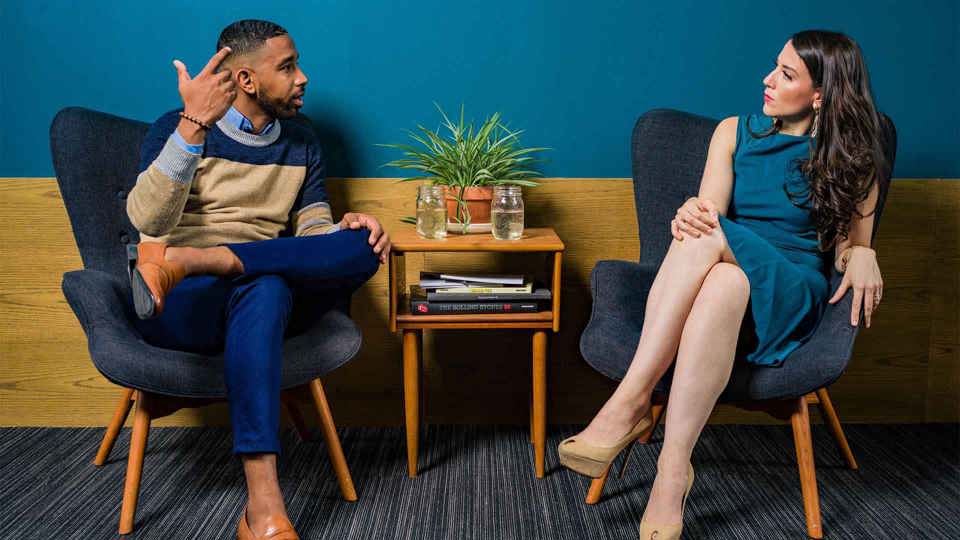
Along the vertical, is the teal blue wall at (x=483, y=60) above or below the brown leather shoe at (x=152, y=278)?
above

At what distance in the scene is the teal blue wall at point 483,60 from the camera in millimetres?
2410

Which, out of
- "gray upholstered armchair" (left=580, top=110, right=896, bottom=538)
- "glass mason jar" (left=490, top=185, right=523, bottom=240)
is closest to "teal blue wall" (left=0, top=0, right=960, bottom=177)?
"gray upholstered armchair" (left=580, top=110, right=896, bottom=538)

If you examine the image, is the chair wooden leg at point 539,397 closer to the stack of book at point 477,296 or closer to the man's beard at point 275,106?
the stack of book at point 477,296

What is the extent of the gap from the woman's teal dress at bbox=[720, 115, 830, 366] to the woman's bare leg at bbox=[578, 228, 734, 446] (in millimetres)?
102

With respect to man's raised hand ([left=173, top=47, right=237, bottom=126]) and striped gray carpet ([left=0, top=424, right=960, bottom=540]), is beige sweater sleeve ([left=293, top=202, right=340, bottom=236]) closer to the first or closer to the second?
man's raised hand ([left=173, top=47, right=237, bottom=126])

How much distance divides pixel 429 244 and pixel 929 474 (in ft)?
4.76

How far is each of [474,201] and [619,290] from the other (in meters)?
0.47

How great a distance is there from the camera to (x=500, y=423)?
102 inches

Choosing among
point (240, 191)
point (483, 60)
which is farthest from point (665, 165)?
point (240, 191)

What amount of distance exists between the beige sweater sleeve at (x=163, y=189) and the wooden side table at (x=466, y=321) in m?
0.52

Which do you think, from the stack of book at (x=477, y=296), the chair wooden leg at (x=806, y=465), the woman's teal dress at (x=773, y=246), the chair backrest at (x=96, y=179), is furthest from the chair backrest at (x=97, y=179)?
the chair wooden leg at (x=806, y=465)

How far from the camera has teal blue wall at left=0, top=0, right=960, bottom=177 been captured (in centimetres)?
241

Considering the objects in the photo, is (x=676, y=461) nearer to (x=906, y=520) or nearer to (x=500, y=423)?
(x=906, y=520)

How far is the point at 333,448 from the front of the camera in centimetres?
204
